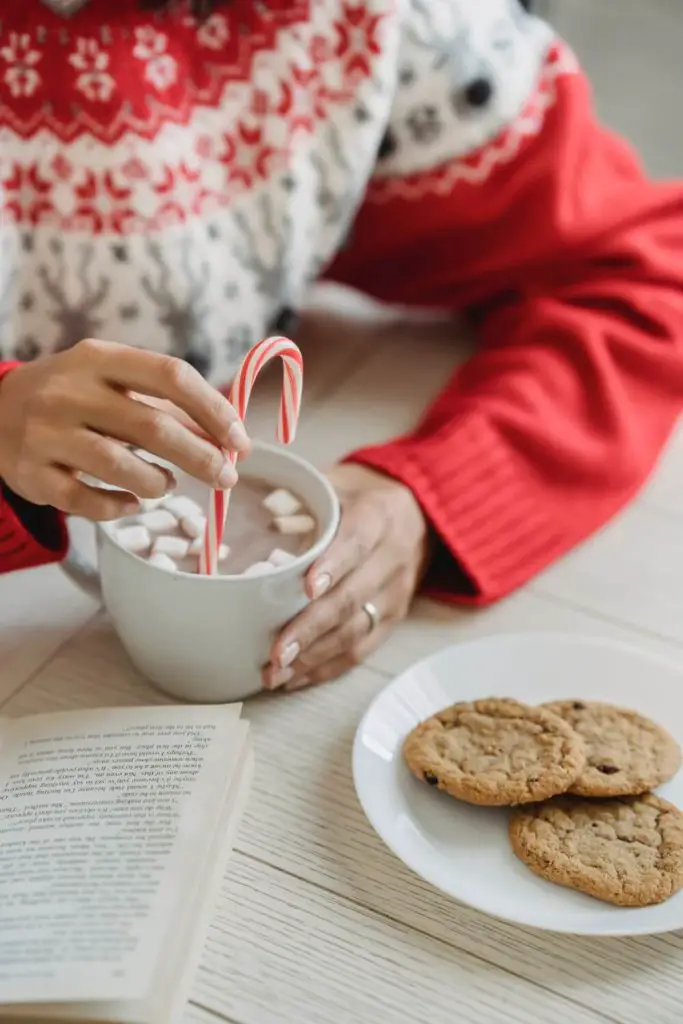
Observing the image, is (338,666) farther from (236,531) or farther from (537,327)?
(537,327)

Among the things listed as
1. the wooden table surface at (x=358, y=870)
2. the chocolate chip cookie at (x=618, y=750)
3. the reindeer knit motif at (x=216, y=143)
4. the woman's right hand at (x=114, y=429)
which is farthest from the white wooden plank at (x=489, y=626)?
the reindeer knit motif at (x=216, y=143)

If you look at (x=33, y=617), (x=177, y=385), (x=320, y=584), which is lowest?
(x=33, y=617)

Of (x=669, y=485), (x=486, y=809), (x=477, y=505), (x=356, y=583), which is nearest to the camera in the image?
(x=486, y=809)

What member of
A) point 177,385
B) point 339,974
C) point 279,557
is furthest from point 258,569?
point 339,974

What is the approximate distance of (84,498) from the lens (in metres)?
0.64

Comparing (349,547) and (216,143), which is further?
(216,143)

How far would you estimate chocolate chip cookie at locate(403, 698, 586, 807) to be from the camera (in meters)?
0.61

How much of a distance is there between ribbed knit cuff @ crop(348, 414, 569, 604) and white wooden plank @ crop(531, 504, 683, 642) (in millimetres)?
18

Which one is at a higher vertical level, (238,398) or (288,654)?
(238,398)

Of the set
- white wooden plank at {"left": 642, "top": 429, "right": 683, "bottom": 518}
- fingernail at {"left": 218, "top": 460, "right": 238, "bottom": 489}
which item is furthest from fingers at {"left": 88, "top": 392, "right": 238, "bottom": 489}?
white wooden plank at {"left": 642, "top": 429, "right": 683, "bottom": 518}

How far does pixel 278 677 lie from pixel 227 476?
0.46 ft

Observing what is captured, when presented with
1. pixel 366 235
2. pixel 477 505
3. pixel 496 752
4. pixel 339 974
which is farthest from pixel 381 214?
pixel 339 974

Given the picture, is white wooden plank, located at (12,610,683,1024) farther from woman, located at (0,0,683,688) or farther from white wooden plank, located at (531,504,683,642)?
white wooden plank, located at (531,504,683,642)

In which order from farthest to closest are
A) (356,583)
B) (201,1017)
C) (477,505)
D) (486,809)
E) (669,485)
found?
1. (669,485)
2. (477,505)
3. (356,583)
4. (486,809)
5. (201,1017)
